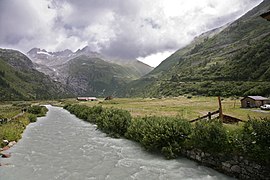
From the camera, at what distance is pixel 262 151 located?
54.5 ft

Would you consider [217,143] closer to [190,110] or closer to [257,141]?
[257,141]

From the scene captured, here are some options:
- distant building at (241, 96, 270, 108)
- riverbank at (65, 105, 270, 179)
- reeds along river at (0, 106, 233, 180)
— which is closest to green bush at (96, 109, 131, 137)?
reeds along river at (0, 106, 233, 180)

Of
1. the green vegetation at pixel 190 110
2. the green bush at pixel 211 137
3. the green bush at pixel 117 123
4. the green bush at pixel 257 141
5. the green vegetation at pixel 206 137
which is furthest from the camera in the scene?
the green vegetation at pixel 190 110

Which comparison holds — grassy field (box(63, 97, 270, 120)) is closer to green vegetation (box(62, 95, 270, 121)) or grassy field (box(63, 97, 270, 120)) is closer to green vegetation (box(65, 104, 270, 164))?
green vegetation (box(62, 95, 270, 121))

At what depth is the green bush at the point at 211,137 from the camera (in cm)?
2008

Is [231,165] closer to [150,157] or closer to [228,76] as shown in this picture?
[150,157]

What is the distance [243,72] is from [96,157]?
175 metres

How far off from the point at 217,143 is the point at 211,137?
0.84 metres

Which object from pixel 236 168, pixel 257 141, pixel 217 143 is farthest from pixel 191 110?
pixel 257 141

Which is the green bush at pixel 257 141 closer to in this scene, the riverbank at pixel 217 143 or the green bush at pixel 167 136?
the riverbank at pixel 217 143

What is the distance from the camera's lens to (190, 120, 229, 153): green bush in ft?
65.9

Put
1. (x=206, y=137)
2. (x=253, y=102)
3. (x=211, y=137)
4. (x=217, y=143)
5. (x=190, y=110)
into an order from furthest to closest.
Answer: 1. (x=253, y=102)
2. (x=190, y=110)
3. (x=206, y=137)
4. (x=211, y=137)
5. (x=217, y=143)

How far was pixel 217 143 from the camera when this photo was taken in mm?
20266

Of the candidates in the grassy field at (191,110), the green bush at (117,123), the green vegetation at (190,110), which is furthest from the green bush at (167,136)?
the green bush at (117,123)
